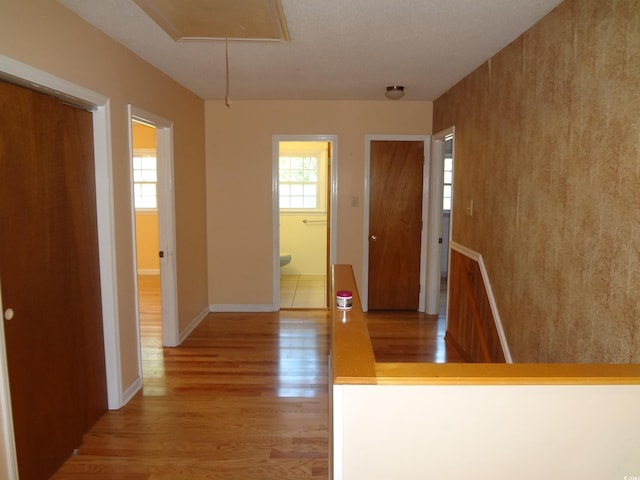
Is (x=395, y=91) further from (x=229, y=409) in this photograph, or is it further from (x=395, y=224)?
(x=229, y=409)

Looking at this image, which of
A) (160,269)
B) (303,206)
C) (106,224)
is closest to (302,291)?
(303,206)

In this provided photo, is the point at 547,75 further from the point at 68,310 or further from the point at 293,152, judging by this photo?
the point at 293,152

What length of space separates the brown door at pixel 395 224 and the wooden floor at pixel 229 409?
641 millimetres

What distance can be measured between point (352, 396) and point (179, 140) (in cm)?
325

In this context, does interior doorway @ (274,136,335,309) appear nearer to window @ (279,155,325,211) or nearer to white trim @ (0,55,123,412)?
window @ (279,155,325,211)

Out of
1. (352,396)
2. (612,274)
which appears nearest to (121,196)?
(352,396)

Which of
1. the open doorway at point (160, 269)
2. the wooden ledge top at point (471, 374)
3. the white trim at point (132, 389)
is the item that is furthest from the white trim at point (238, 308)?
the wooden ledge top at point (471, 374)

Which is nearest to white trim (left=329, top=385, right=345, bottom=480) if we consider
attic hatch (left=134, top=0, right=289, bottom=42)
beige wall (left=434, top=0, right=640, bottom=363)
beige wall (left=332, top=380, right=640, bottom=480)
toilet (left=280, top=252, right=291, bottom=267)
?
beige wall (left=332, top=380, right=640, bottom=480)

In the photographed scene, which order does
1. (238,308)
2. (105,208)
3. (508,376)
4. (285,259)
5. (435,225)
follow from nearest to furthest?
1. (508,376)
2. (105,208)
3. (435,225)
4. (238,308)
5. (285,259)

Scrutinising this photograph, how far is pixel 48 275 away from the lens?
205cm

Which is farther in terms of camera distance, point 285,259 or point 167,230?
point 285,259

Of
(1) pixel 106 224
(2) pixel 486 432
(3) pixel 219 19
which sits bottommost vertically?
(2) pixel 486 432

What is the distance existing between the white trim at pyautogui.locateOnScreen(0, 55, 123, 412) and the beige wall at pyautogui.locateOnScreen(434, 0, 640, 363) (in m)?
2.51

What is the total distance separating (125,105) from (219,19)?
0.96 meters
